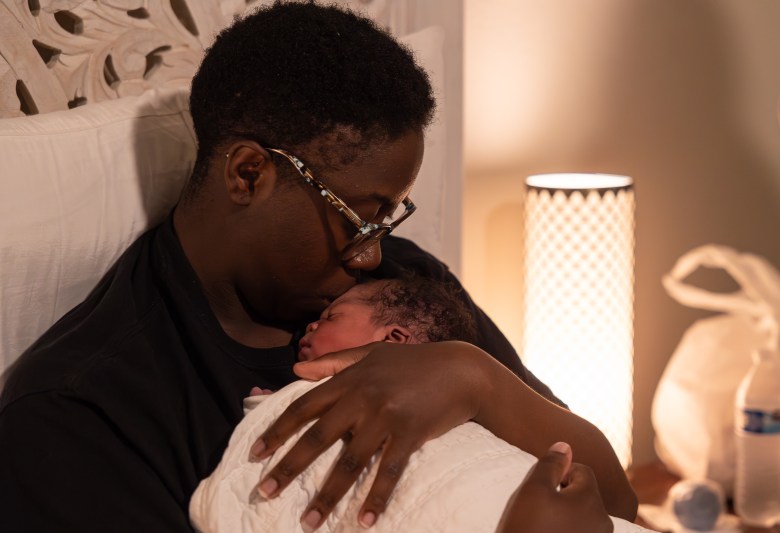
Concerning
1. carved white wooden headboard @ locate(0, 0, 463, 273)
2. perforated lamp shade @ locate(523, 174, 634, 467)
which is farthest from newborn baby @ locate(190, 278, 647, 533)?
perforated lamp shade @ locate(523, 174, 634, 467)

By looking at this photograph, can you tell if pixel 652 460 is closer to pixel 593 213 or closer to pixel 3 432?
pixel 593 213

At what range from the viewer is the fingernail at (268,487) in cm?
85

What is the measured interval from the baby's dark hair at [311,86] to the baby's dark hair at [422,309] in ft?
0.59

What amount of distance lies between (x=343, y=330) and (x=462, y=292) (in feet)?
0.92

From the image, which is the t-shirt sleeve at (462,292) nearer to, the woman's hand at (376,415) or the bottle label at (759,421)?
the woman's hand at (376,415)

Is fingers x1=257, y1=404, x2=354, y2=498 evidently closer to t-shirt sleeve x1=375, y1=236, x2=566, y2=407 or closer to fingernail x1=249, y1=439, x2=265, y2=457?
fingernail x1=249, y1=439, x2=265, y2=457

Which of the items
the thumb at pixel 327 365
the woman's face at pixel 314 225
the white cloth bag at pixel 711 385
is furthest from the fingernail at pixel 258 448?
the white cloth bag at pixel 711 385

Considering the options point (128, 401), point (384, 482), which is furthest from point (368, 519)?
point (128, 401)

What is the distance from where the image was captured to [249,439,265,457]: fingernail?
0.88 meters

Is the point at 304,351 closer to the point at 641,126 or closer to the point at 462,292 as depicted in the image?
the point at 462,292

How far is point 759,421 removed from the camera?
75.5 inches

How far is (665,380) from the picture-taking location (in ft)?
6.72

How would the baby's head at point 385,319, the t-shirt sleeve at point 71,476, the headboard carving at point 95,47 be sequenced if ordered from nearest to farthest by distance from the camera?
the t-shirt sleeve at point 71,476 → the baby's head at point 385,319 → the headboard carving at point 95,47

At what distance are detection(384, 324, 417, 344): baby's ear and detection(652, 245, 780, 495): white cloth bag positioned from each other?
112 centimetres
